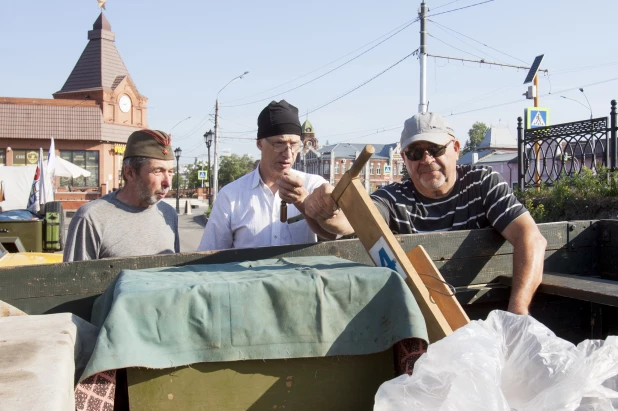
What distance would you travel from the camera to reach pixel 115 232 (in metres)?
3.52

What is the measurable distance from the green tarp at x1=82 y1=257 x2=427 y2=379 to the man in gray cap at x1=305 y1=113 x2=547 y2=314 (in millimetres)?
859

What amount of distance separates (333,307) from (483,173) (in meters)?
1.75

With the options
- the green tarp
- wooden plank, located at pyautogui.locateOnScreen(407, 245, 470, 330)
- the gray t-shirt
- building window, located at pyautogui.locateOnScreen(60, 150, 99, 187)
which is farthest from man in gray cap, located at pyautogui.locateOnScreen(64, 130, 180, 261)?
building window, located at pyautogui.locateOnScreen(60, 150, 99, 187)

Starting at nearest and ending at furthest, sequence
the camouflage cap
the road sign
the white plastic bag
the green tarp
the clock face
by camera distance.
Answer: the white plastic bag
the green tarp
the camouflage cap
the road sign
the clock face

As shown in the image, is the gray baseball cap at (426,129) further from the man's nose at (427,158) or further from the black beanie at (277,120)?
the black beanie at (277,120)

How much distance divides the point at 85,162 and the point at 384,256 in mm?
45821

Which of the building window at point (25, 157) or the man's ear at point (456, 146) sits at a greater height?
the building window at point (25, 157)

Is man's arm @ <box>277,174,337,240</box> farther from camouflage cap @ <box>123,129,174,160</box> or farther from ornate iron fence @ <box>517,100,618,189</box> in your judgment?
ornate iron fence @ <box>517,100,618,189</box>

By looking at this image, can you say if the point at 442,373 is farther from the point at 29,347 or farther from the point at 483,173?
the point at 483,173

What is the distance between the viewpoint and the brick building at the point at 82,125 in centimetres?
4300

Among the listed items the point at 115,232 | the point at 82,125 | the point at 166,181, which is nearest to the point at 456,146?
the point at 166,181

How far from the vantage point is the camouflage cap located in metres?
3.64

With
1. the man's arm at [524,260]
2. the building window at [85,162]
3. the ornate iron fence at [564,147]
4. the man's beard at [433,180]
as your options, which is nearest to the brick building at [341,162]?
the building window at [85,162]

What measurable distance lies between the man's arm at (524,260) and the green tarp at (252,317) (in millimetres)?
1093
